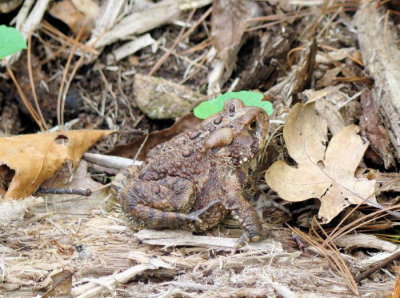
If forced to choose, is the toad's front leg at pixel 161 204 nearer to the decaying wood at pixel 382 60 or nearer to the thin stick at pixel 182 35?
the decaying wood at pixel 382 60

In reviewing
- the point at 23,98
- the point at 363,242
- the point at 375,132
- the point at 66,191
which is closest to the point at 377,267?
the point at 363,242

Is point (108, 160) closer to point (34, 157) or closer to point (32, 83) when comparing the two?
point (34, 157)

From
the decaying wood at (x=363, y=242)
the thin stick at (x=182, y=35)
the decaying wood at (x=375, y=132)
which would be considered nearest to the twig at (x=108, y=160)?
the thin stick at (x=182, y=35)

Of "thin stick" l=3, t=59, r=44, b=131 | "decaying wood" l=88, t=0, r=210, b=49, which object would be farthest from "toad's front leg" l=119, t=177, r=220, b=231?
"decaying wood" l=88, t=0, r=210, b=49

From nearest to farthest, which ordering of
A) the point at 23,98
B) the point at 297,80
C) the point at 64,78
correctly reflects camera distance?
the point at 297,80
the point at 23,98
the point at 64,78

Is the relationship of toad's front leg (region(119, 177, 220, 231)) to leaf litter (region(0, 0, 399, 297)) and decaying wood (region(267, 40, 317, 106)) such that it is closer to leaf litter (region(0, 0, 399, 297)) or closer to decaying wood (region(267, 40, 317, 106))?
leaf litter (region(0, 0, 399, 297))

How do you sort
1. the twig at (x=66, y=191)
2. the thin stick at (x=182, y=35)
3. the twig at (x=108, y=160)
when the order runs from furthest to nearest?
the thin stick at (x=182, y=35)
the twig at (x=108, y=160)
the twig at (x=66, y=191)

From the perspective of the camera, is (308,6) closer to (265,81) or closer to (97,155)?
(265,81)
